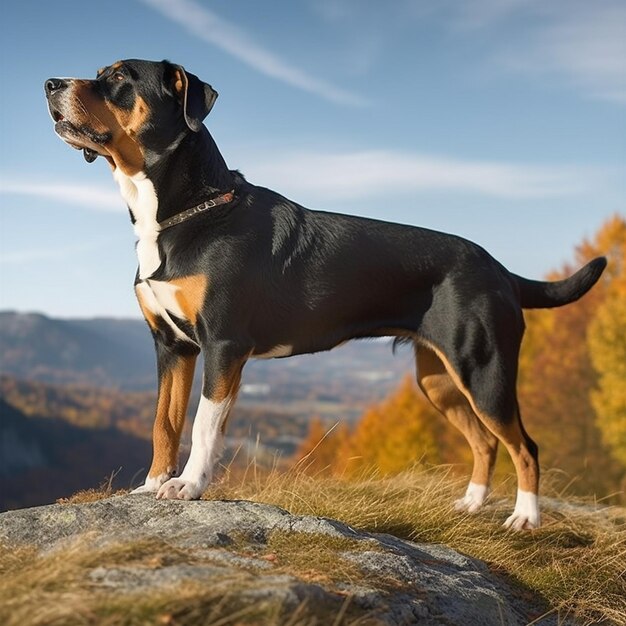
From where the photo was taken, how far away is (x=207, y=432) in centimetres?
496

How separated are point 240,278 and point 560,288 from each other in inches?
104

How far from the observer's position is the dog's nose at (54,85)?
5047mm

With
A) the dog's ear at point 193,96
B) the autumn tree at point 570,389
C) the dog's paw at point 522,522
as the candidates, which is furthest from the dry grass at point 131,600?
the autumn tree at point 570,389

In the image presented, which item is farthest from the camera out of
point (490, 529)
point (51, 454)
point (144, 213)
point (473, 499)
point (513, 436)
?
point (51, 454)

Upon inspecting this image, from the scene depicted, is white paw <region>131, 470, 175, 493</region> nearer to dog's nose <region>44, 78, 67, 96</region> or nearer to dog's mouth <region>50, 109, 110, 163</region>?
dog's mouth <region>50, 109, 110, 163</region>

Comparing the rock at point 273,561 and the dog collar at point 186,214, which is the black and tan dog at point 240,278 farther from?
the rock at point 273,561

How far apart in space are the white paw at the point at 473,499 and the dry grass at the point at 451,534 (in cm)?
8

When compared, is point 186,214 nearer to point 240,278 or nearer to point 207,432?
point 240,278

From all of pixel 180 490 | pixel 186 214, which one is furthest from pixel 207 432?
pixel 186 214

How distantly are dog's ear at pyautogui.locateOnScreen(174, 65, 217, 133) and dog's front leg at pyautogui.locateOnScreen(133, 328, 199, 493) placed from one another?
4.35 feet

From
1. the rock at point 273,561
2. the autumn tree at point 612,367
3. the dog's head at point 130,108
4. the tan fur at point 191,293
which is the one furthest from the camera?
the autumn tree at point 612,367

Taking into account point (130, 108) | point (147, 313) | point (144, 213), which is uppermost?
point (130, 108)

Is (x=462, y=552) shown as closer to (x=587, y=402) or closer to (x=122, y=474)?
(x=122, y=474)

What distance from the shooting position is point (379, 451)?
2998 centimetres
